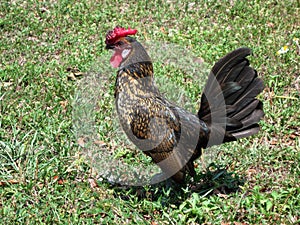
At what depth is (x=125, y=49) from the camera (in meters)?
4.46

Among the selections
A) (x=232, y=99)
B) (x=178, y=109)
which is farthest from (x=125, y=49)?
(x=232, y=99)

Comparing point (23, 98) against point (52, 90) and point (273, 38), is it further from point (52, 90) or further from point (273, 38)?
point (273, 38)

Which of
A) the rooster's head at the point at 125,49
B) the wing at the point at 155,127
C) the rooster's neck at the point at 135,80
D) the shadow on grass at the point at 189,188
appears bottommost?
the shadow on grass at the point at 189,188

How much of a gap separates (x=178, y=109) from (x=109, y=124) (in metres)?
1.56

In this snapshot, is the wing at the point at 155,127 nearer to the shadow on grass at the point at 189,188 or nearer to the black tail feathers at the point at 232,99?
the black tail feathers at the point at 232,99

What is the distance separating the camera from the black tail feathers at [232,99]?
4.41 meters

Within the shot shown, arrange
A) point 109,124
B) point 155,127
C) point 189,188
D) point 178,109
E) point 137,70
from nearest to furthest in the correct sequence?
point 155,127, point 137,70, point 178,109, point 189,188, point 109,124

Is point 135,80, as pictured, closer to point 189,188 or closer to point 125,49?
point 125,49

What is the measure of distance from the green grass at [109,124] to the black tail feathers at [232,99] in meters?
0.70

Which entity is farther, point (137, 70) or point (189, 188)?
point (189, 188)

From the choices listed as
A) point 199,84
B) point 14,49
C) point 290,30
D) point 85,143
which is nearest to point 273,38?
point 290,30

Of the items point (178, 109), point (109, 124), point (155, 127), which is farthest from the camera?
point (109, 124)

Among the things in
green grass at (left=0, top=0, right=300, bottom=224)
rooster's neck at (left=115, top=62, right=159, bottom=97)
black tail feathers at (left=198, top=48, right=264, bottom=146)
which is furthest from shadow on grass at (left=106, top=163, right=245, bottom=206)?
rooster's neck at (left=115, top=62, right=159, bottom=97)

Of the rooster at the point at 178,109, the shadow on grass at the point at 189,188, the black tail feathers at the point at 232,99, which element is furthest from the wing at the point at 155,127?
the shadow on grass at the point at 189,188
